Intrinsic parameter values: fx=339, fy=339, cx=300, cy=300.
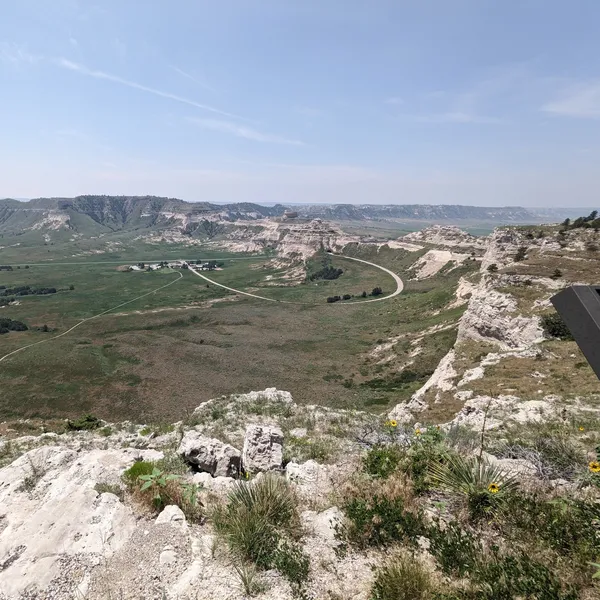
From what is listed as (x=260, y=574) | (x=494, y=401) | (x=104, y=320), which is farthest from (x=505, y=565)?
(x=104, y=320)

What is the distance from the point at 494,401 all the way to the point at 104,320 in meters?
111

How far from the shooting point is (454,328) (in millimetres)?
63344

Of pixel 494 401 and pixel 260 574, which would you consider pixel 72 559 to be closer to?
pixel 260 574

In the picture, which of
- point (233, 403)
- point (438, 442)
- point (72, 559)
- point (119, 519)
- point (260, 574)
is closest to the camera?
point (260, 574)

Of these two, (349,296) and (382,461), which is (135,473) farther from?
(349,296)

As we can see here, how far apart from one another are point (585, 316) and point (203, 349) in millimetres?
77623

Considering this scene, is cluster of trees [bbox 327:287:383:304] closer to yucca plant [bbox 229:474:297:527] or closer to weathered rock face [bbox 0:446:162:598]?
weathered rock face [bbox 0:446:162:598]

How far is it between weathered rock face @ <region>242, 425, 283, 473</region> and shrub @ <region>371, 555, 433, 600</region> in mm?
6559

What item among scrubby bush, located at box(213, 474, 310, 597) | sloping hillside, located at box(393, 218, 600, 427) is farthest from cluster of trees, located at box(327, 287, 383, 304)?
scrubby bush, located at box(213, 474, 310, 597)

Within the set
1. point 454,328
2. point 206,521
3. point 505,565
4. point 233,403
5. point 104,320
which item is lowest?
Answer: point 104,320

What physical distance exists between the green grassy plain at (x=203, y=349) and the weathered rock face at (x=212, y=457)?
33.4 m

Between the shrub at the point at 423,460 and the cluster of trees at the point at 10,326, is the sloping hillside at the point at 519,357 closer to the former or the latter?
the shrub at the point at 423,460

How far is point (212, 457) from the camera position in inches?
451

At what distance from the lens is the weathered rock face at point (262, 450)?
11242 mm
